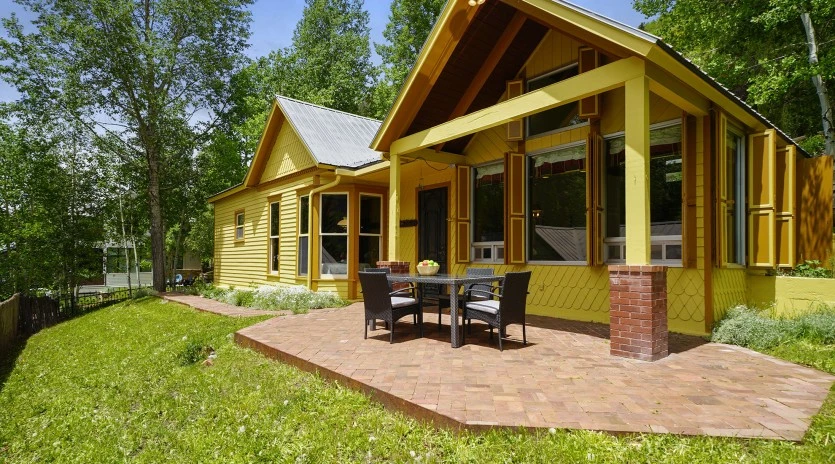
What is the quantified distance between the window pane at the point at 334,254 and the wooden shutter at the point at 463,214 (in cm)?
330

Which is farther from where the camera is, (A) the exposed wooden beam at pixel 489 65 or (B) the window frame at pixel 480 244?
(B) the window frame at pixel 480 244

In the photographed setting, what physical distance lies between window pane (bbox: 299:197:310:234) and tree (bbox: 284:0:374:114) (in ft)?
52.3

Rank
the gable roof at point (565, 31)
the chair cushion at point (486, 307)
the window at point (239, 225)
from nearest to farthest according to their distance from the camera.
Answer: the gable roof at point (565, 31)
the chair cushion at point (486, 307)
the window at point (239, 225)

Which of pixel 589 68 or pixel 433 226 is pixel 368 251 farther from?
pixel 589 68

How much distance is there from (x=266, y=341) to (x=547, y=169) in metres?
5.19

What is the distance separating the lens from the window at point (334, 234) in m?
11.0

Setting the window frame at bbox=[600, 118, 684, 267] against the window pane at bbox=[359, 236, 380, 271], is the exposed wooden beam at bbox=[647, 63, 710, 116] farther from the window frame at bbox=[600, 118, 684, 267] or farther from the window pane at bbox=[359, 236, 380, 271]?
the window pane at bbox=[359, 236, 380, 271]

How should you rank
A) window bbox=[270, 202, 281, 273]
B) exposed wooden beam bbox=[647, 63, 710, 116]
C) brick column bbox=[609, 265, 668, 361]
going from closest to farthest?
brick column bbox=[609, 265, 668, 361]
exposed wooden beam bbox=[647, 63, 710, 116]
window bbox=[270, 202, 281, 273]

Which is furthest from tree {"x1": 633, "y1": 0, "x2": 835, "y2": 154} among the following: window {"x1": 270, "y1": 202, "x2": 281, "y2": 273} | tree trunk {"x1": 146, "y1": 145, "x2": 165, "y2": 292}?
tree trunk {"x1": 146, "y1": 145, "x2": 165, "y2": 292}

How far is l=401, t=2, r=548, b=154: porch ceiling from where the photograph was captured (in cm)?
719

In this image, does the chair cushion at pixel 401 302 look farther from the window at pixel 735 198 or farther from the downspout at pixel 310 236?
the downspout at pixel 310 236

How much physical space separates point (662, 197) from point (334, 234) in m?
7.12

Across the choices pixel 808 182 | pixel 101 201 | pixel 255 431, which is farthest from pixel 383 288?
pixel 101 201

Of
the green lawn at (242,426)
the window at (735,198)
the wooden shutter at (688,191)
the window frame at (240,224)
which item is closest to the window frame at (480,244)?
the wooden shutter at (688,191)
